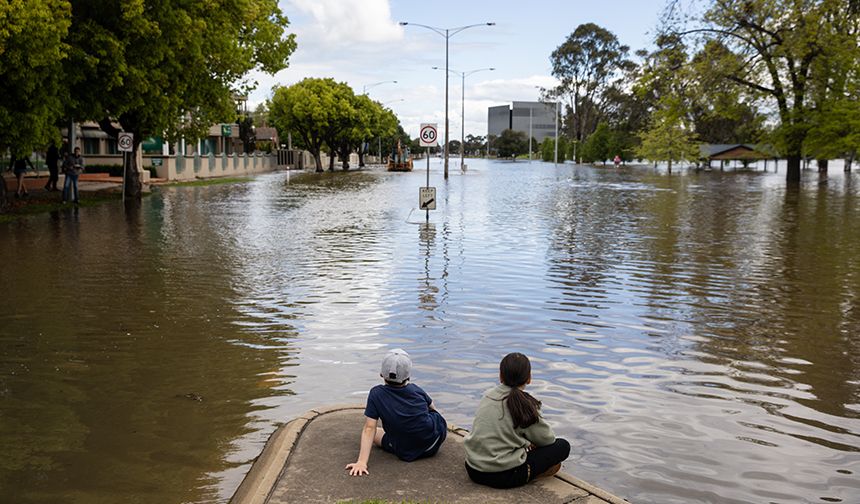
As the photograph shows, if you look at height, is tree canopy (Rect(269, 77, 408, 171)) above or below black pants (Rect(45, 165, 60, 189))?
above

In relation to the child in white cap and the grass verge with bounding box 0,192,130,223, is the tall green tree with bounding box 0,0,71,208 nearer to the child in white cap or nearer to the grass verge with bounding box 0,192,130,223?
the grass verge with bounding box 0,192,130,223

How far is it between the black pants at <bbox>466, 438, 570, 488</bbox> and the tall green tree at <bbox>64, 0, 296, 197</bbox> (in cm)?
2168

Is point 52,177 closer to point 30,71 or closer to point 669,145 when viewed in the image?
point 30,71

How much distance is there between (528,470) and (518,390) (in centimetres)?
45

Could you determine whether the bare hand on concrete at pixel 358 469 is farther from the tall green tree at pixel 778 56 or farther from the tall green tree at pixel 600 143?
the tall green tree at pixel 600 143

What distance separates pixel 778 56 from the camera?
39.3 m

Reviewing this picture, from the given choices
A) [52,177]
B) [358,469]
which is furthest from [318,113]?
[358,469]

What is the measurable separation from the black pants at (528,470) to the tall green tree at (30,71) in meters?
17.3

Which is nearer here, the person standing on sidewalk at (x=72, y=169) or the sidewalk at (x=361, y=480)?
the sidewalk at (x=361, y=480)

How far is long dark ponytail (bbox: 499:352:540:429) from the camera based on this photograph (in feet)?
15.4

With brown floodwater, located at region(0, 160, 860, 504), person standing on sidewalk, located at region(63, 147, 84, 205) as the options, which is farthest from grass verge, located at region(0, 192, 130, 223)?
brown floodwater, located at region(0, 160, 860, 504)

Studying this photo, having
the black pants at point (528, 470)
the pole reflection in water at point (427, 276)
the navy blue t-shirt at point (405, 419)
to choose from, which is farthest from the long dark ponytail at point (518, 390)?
the pole reflection in water at point (427, 276)

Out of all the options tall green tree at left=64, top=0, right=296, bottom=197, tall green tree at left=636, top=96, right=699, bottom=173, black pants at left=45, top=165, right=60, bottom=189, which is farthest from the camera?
tall green tree at left=636, top=96, right=699, bottom=173

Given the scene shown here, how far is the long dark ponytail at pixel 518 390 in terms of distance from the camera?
15.4ft
